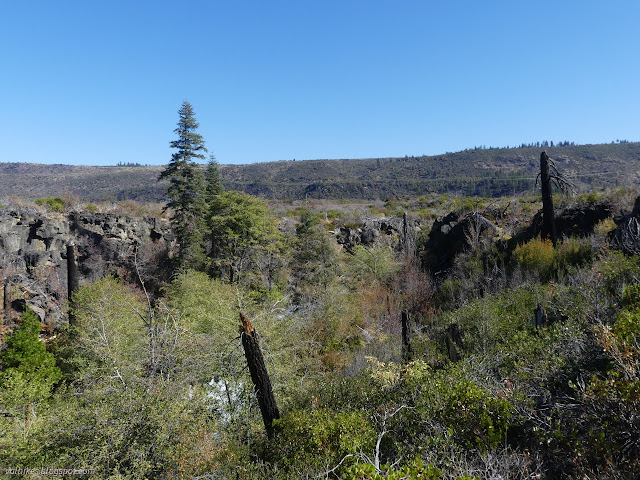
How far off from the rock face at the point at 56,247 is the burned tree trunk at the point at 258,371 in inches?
802

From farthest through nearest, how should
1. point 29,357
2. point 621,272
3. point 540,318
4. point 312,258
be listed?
point 312,258, point 29,357, point 540,318, point 621,272

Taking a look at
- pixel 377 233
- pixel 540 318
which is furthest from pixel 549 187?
pixel 377 233

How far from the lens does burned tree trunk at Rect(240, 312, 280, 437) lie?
8.17m

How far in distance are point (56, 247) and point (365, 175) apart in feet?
282

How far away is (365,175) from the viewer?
10388 centimetres

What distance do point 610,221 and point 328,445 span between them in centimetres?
1889

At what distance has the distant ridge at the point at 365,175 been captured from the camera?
7738 cm

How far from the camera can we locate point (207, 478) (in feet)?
20.4

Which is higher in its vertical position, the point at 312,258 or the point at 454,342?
the point at 312,258

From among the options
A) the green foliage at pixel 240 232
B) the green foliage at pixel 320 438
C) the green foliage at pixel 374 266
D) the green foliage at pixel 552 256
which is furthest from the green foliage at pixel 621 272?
the green foliage at pixel 240 232

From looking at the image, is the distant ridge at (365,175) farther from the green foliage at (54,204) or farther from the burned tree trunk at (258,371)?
the burned tree trunk at (258,371)

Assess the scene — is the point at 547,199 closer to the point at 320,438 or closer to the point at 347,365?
the point at 347,365

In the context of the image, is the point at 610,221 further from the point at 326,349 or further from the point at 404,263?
the point at 326,349

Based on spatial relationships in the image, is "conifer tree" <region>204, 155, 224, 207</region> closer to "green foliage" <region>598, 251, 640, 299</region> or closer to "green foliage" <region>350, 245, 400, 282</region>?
"green foliage" <region>350, 245, 400, 282</region>
